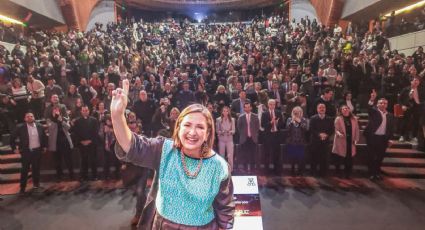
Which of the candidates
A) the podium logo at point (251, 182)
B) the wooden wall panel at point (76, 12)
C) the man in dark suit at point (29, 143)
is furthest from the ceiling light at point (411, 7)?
the wooden wall panel at point (76, 12)

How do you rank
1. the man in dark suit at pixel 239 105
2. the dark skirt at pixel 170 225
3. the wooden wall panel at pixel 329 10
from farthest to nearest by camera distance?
1. the wooden wall panel at pixel 329 10
2. the man in dark suit at pixel 239 105
3. the dark skirt at pixel 170 225

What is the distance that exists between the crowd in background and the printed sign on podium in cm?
139

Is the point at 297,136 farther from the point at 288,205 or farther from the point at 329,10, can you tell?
the point at 329,10

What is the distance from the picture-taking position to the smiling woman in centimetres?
150

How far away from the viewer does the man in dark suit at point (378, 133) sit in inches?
250

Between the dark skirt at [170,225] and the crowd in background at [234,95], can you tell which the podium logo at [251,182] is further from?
the dark skirt at [170,225]

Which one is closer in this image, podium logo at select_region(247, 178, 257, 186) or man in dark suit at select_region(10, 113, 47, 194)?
podium logo at select_region(247, 178, 257, 186)

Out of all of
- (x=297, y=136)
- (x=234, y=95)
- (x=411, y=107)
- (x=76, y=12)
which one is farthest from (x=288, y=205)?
(x=76, y=12)

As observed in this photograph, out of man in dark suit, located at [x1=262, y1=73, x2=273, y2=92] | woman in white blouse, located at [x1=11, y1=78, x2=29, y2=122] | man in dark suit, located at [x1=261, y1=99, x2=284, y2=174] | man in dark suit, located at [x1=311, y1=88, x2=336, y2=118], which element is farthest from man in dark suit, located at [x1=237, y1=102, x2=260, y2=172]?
woman in white blouse, located at [x1=11, y1=78, x2=29, y2=122]

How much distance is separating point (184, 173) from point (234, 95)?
22.2ft

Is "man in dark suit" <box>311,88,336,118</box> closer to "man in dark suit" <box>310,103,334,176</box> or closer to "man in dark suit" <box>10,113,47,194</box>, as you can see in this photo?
"man in dark suit" <box>310,103,334,176</box>

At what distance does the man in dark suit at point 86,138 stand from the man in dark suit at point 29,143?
0.60 meters

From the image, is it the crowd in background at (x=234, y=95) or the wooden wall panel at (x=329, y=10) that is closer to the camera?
the crowd in background at (x=234, y=95)

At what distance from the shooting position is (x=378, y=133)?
6.39 metres
